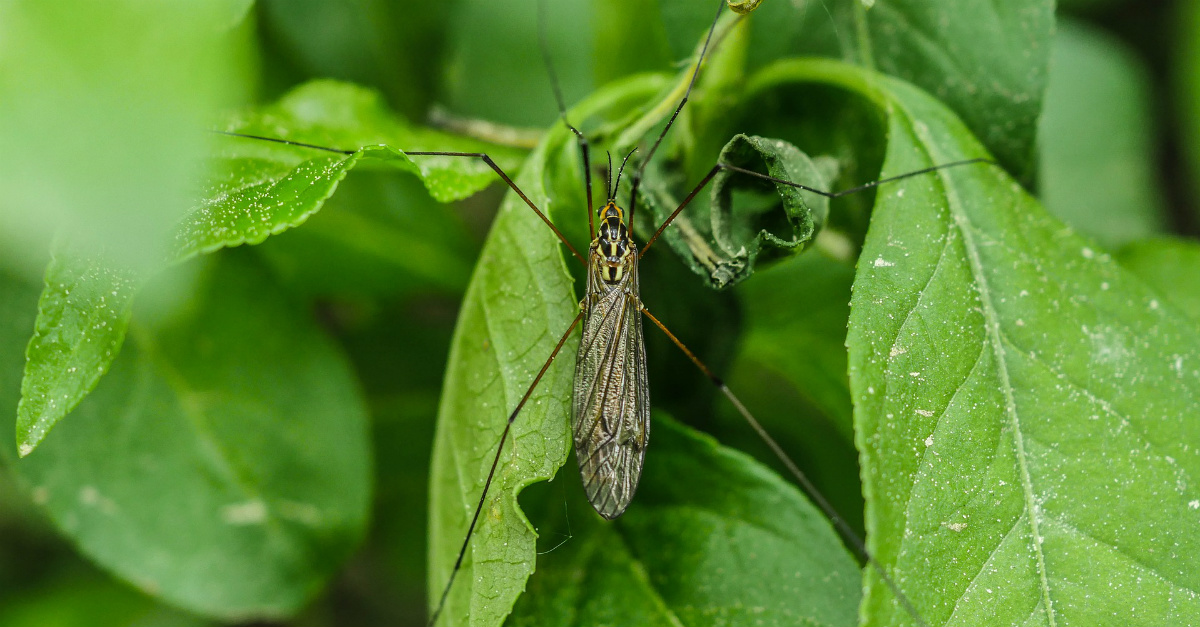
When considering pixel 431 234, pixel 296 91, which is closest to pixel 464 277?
pixel 431 234

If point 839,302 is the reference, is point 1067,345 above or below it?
above

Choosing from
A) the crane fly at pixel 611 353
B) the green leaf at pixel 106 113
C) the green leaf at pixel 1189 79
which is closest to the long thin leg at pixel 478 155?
the crane fly at pixel 611 353

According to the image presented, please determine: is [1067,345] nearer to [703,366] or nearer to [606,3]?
[703,366]

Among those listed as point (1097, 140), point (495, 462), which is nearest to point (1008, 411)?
point (495, 462)

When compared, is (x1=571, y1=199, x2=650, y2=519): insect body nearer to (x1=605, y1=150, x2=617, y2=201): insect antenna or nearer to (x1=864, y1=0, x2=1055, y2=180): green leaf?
(x1=605, y1=150, x2=617, y2=201): insect antenna

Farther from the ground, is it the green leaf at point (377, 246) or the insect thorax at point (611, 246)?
the insect thorax at point (611, 246)

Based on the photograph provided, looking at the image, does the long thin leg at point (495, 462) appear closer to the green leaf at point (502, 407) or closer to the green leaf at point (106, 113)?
the green leaf at point (502, 407)

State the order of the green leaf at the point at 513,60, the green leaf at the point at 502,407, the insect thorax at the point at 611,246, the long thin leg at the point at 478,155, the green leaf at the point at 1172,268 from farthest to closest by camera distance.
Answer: the green leaf at the point at 513,60 < the green leaf at the point at 1172,268 < the insect thorax at the point at 611,246 < the long thin leg at the point at 478,155 < the green leaf at the point at 502,407

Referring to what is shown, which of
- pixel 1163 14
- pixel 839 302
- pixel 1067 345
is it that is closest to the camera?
pixel 1067 345
